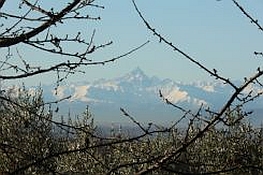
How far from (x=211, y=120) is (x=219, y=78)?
0.73ft

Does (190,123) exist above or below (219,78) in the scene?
below

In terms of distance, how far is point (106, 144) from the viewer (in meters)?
3.32

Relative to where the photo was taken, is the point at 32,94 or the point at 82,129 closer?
the point at 82,129

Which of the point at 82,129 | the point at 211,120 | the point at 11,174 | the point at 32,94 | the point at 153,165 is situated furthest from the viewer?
the point at 32,94

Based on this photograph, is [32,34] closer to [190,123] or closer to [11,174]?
[11,174]

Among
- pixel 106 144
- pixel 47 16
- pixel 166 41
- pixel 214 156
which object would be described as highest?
pixel 47 16

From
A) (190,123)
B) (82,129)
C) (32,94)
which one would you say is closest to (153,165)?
(190,123)

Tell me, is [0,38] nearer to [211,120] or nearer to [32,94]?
[211,120]

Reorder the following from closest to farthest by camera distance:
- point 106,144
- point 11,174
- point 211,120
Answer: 1. point 211,120
2. point 106,144
3. point 11,174

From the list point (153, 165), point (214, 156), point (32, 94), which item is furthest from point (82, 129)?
point (214, 156)

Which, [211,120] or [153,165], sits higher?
[211,120]

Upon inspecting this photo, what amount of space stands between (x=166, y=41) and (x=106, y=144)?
71 centimetres

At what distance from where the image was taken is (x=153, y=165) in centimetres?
299

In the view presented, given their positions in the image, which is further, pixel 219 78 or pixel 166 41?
pixel 166 41
